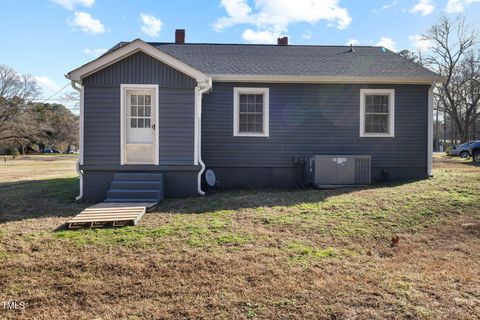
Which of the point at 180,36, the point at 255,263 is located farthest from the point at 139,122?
the point at 180,36

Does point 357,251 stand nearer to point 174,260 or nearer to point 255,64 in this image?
point 174,260

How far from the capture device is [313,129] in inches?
370

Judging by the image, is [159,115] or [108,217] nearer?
[108,217]

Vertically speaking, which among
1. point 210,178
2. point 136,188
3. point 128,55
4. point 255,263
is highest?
point 128,55

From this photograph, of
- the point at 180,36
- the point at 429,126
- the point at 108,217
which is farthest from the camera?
the point at 180,36

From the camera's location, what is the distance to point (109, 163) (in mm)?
7523

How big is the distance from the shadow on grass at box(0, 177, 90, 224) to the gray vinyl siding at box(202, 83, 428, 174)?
371 cm

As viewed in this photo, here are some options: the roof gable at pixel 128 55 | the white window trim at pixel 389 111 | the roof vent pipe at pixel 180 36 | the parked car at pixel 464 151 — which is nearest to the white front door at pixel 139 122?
the roof gable at pixel 128 55

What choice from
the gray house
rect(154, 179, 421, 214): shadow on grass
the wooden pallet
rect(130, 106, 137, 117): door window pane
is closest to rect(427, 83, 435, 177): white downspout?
the gray house

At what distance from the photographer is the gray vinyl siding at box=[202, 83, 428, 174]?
9.23 meters

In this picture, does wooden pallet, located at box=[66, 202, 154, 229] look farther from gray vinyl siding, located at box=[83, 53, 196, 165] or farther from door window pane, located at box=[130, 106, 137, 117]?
door window pane, located at box=[130, 106, 137, 117]

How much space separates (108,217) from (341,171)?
6.02 m

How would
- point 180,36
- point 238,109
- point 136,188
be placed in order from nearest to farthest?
point 136,188 → point 238,109 → point 180,36

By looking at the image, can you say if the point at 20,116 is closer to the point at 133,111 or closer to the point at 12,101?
the point at 12,101
